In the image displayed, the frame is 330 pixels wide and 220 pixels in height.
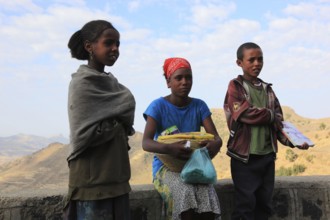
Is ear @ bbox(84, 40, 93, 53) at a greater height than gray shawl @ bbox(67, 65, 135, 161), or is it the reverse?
ear @ bbox(84, 40, 93, 53)

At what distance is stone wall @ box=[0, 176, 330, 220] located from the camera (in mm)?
2760

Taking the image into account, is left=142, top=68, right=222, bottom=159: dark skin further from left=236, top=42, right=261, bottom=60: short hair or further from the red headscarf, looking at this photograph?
left=236, top=42, right=261, bottom=60: short hair

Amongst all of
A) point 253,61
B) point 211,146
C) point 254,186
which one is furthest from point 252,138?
point 253,61

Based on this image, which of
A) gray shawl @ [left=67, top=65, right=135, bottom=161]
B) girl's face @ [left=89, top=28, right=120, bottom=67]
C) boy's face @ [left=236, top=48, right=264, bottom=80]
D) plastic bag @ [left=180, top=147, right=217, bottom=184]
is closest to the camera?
gray shawl @ [left=67, top=65, right=135, bottom=161]

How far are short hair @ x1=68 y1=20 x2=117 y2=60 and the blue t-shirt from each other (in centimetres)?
80

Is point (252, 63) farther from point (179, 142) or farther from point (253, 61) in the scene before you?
point (179, 142)

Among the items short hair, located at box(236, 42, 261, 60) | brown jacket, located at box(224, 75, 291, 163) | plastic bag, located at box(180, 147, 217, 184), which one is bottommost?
plastic bag, located at box(180, 147, 217, 184)

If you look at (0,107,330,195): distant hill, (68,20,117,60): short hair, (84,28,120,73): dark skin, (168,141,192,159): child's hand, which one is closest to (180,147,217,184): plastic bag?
(168,141,192,159): child's hand

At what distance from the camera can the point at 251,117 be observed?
2.98 m

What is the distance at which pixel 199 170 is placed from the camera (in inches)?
100

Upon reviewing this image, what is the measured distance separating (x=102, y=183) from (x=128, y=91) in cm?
55

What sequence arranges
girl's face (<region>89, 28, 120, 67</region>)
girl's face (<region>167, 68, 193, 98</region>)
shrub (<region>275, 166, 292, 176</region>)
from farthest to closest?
shrub (<region>275, 166, 292, 176</region>) → girl's face (<region>167, 68, 193, 98</region>) → girl's face (<region>89, 28, 120, 67</region>)

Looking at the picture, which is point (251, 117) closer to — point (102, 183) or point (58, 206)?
point (102, 183)

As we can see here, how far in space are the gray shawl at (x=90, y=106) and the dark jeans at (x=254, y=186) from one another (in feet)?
4.20
